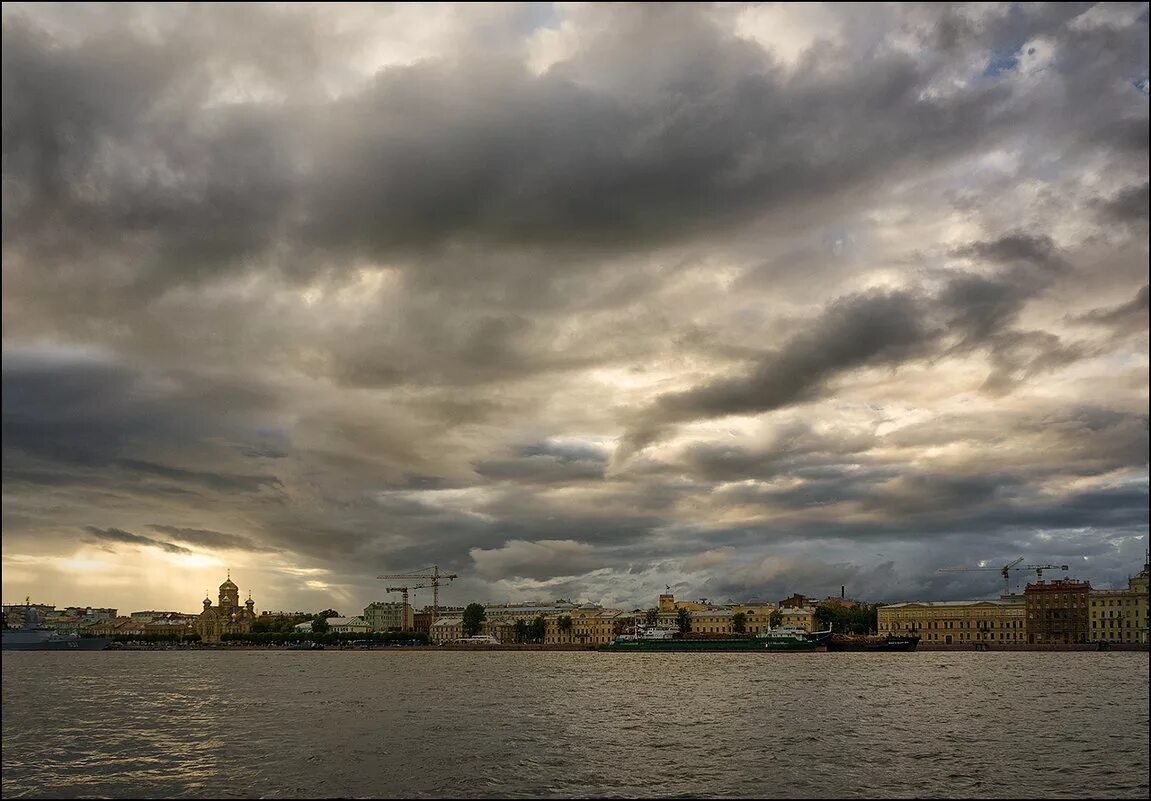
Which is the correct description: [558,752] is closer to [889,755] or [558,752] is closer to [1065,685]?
[889,755]

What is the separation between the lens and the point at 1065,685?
89.9 meters

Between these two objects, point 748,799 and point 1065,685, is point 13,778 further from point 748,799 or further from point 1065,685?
point 1065,685

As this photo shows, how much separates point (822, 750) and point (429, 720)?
76.2 ft

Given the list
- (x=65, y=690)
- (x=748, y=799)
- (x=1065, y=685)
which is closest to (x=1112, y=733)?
(x=748, y=799)

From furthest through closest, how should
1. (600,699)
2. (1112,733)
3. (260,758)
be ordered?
1. (600,699)
2. (1112,733)
3. (260,758)

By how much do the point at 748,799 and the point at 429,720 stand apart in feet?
91.9

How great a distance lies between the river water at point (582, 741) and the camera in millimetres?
36844

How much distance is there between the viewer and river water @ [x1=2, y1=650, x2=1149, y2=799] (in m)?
36.8

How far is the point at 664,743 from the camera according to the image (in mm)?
48781

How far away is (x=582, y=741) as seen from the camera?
49.1 meters

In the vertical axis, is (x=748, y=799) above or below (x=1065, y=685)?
above

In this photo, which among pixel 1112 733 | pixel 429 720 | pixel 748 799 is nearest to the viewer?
pixel 748 799

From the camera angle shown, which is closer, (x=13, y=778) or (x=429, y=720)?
(x=13, y=778)

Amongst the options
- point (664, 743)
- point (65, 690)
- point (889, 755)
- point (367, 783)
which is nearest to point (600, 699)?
point (664, 743)
